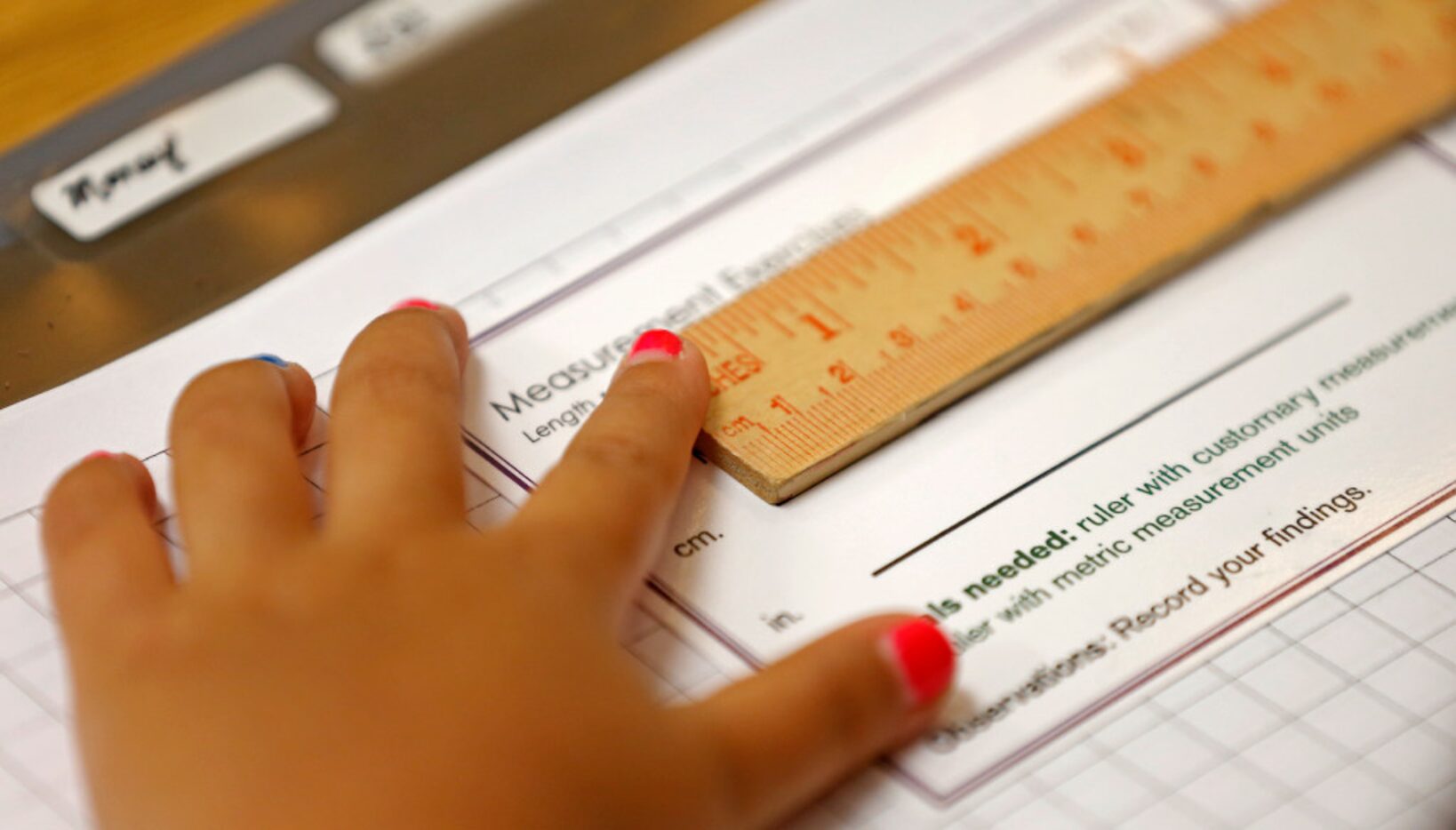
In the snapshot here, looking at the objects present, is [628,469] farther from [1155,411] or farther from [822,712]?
[1155,411]

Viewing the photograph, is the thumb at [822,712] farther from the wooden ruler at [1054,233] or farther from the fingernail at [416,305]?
the fingernail at [416,305]

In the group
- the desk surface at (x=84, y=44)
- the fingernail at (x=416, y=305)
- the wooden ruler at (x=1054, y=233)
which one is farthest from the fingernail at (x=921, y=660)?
the desk surface at (x=84, y=44)

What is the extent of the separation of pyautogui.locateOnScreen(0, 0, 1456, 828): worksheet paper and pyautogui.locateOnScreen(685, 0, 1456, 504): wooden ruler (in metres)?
0.02

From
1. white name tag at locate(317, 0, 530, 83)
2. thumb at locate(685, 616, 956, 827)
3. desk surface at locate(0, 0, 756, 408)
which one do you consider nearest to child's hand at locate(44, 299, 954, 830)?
thumb at locate(685, 616, 956, 827)

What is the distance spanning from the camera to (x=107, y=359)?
0.68m

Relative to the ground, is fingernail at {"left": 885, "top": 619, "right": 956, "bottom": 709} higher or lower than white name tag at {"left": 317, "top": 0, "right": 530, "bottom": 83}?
lower

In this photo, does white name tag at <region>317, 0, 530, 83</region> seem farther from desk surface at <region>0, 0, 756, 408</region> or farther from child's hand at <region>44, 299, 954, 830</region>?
child's hand at <region>44, 299, 954, 830</region>

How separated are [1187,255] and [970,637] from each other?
0.25m

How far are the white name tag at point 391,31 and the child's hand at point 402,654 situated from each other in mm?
293

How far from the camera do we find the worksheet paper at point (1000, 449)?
0.54 metres

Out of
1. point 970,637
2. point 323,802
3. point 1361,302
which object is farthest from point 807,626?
point 1361,302

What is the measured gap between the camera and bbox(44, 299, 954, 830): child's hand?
17.9 inches

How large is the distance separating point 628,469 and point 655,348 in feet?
0.28

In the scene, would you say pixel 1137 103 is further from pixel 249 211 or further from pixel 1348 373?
pixel 249 211
